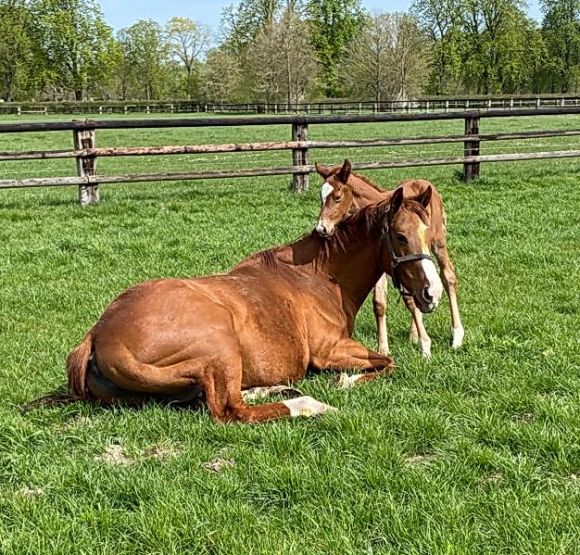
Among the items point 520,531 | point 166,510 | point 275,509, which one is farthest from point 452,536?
point 166,510

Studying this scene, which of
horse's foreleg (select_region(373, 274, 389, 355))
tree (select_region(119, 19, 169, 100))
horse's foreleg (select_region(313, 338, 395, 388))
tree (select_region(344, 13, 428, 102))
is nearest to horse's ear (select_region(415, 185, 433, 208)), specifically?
horse's foreleg (select_region(373, 274, 389, 355))

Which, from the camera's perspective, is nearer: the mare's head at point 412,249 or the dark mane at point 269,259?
the mare's head at point 412,249

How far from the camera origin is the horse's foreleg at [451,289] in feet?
17.2

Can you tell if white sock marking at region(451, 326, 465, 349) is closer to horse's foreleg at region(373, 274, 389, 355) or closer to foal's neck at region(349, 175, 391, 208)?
horse's foreleg at region(373, 274, 389, 355)

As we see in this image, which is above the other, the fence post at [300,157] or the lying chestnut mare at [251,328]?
the fence post at [300,157]

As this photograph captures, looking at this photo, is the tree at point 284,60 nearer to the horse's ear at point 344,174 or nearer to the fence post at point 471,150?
the fence post at point 471,150

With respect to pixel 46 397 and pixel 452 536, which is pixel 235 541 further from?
pixel 46 397

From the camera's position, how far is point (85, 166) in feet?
37.4

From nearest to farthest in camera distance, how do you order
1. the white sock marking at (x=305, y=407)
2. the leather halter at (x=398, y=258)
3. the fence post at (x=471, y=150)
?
the white sock marking at (x=305, y=407), the leather halter at (x=398, y=258), the fence post at (x=471, y=150)

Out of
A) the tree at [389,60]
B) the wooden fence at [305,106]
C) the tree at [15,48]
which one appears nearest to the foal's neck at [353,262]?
the wooden fence at [305,106]

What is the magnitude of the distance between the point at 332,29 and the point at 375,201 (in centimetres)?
7104

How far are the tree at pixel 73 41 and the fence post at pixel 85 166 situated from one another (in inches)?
2506

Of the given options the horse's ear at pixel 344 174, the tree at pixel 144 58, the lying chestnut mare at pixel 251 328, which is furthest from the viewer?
the tree at pixel 144 58

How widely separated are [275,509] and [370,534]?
44 centimetres
